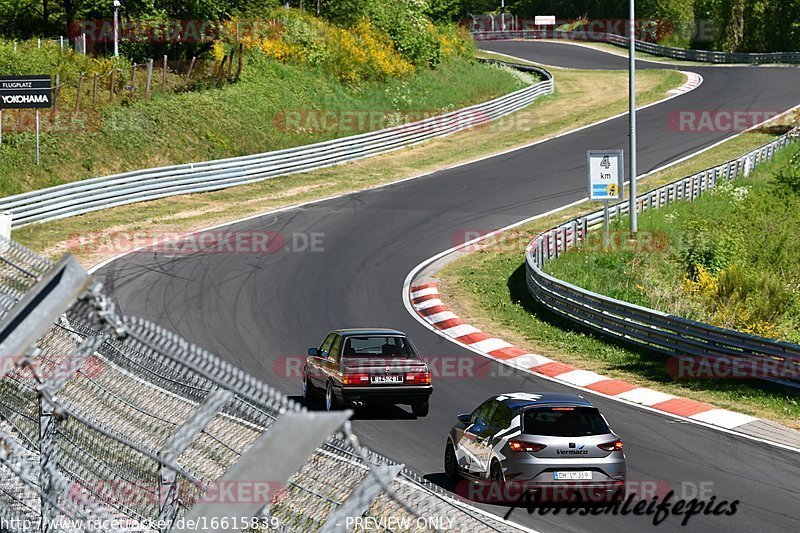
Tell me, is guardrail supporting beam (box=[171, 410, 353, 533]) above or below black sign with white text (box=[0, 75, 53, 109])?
below

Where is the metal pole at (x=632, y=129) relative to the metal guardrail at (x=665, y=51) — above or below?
below

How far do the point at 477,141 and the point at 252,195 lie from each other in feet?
44.7

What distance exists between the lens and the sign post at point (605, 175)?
28484 mm

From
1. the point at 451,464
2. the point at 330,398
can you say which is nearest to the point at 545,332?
the point at 330,398

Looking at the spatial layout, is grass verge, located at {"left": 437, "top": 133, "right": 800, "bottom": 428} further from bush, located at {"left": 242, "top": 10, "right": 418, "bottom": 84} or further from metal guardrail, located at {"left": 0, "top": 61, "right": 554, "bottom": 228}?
bush, located at {"left": 242, "top": 10, "right": 418, "bottom": 84}

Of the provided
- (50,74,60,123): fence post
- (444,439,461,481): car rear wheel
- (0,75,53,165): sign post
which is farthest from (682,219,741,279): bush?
(50,74,60,123): fence post

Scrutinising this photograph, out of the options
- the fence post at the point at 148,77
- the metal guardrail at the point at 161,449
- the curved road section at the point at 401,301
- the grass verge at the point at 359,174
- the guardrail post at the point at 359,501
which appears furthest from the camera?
the fence post at the point at 148,77

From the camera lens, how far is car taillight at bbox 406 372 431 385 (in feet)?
56.1

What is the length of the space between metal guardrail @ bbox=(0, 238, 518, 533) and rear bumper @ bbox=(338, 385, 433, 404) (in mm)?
6821

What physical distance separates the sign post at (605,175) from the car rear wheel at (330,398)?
1297 centimetres

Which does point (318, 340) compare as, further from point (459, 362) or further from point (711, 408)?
point (711, 408)

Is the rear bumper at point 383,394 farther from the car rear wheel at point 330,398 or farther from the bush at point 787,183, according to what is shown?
the bush at point 787,183

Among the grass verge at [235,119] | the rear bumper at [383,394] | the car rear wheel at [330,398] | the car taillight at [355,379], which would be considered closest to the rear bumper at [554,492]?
the rear bumper at [383,394]

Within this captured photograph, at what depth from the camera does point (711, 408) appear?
1872cm
